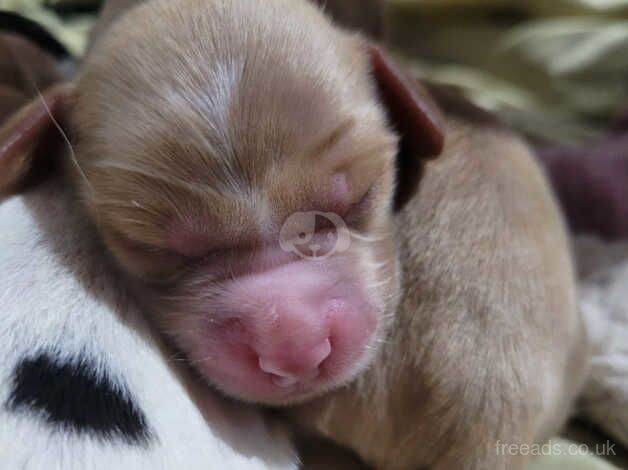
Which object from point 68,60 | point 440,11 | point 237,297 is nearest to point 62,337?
point 237,297

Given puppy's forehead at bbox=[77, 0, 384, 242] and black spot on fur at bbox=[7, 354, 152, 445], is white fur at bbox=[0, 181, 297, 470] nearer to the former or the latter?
black spot on fur at bbox=[7, 354, 152, 445]

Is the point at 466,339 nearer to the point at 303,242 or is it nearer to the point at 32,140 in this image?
the point at 303,242

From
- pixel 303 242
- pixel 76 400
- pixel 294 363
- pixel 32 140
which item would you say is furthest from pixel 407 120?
pixel 76 400

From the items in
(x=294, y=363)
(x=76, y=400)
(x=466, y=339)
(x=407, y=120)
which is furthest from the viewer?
(x=407, y=120)

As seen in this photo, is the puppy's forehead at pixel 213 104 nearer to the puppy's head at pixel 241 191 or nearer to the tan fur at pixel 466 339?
the puppy's head at pixel 241 191

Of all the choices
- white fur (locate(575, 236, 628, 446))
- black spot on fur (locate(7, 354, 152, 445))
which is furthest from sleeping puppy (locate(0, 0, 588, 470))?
white fur (locate(575, 236, 628, 446))
